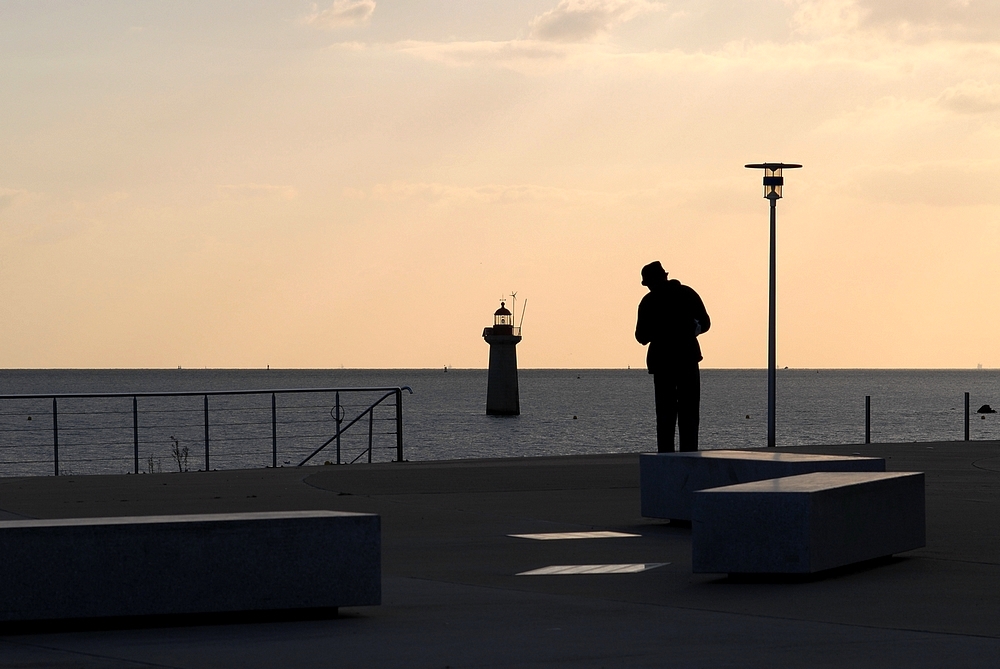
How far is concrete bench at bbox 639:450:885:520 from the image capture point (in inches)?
389

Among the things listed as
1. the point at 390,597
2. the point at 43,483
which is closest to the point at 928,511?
the point at 390,597

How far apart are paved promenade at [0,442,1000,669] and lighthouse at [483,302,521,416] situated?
4162 inches

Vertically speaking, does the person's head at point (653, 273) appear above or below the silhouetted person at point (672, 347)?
above

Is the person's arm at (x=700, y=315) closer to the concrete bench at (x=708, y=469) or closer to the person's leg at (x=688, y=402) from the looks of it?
Result: the person's leg at (x=688, y=402)

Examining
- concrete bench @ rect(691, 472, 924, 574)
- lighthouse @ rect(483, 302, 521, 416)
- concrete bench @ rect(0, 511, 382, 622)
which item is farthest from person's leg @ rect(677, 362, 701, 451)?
lighthouse @ rect(483, 302, 521, 416)

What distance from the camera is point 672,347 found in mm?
12336

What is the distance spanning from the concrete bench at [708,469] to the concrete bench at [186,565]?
4.10 meters

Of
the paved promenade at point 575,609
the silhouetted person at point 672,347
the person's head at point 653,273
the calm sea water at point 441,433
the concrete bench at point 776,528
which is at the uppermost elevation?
the person's head at point 653,273

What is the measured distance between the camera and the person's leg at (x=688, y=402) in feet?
40.4

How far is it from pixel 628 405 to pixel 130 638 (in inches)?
Answer: 5043

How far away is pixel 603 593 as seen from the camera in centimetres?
729

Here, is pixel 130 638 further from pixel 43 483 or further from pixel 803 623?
pixel 43 483

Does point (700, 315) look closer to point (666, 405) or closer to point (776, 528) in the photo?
point (666, 405)

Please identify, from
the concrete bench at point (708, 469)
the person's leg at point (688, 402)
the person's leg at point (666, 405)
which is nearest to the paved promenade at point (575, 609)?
the concrete bench at point (708, 469)
